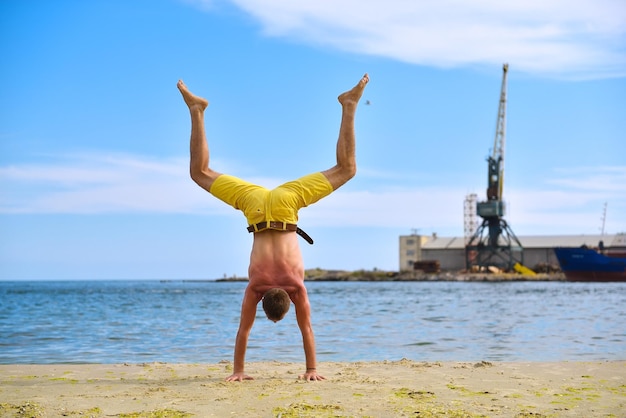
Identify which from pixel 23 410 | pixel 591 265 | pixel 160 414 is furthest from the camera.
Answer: pixel 591 265

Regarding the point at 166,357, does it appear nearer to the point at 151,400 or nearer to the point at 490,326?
the point at 151,400

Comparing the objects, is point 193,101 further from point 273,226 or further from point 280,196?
point 273,226

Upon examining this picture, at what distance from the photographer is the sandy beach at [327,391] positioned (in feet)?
20.2

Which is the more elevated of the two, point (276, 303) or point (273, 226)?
point (273, 226)

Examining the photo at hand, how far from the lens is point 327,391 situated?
7.05 m

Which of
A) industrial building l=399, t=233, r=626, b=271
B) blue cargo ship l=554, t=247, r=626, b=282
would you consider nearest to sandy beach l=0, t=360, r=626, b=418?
blue cargo ship l=554, t=247, r=626, b=282

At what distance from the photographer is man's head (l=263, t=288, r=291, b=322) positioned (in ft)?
23.9

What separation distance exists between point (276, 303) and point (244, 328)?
0.73 m

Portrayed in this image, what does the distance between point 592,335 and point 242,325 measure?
37.0 ft

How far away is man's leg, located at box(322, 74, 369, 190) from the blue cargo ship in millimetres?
86707

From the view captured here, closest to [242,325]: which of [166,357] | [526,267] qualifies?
[166,357]

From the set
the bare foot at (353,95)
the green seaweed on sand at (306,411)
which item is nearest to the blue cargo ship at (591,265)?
the bare foot at (353,95)

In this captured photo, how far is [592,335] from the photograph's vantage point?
16.6m

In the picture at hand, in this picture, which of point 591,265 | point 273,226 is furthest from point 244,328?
point 591,265
